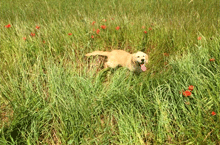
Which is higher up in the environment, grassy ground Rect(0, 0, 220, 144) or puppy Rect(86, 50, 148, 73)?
puppy Rect(86, 50, 148, 73)

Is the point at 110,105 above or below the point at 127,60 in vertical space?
below

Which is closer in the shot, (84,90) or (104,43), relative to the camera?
(84,90)

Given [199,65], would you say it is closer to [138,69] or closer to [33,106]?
[138,69]

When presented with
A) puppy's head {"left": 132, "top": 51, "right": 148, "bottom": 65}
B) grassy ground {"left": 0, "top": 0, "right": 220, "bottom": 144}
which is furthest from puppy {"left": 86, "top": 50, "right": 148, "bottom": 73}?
grassy ground {"left": 0, "top": 0, "right": 220, "bottom": 144}

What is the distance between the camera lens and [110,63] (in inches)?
109

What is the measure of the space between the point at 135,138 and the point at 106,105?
0.46 m

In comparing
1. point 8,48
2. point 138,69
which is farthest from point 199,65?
point 8,48

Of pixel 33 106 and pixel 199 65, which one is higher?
pixel 199 65

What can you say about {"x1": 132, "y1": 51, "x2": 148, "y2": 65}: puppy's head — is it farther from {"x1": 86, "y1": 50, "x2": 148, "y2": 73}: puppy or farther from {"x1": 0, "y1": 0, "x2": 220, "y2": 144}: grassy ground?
{"x1": 0, "y1": 0, "x2": 220, "y2": 144}: grassy ground

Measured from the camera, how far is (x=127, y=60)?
2.71 m

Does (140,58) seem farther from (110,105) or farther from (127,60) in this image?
(110,105)

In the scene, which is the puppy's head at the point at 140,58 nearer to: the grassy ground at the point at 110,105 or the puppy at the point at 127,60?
the puppy at the point at 127,60

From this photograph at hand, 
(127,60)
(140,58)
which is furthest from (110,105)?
(127,60)

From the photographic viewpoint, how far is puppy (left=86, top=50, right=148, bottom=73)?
2.46 metres
